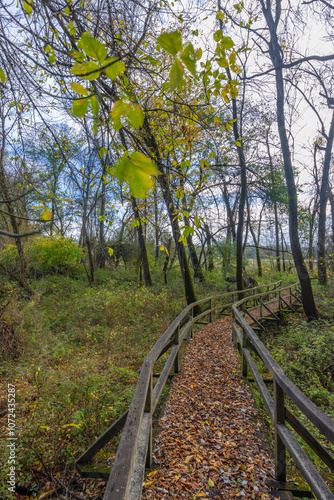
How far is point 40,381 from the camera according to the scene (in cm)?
487

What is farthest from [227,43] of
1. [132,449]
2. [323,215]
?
[323,215]

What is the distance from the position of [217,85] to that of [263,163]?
45.4 feet

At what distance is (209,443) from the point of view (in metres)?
2.85

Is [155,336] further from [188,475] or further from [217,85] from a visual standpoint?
[217,85]

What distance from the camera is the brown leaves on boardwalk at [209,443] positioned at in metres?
2.23

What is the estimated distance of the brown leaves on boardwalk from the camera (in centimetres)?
223

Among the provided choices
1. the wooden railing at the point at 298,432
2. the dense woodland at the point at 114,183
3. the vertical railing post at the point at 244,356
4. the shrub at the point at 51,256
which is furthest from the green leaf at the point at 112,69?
the shrub at the point at 51,256

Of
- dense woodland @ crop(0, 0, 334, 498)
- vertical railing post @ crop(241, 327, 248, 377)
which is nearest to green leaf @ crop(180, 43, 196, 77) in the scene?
dense woodland @ crop(0, 0, 334, 498)

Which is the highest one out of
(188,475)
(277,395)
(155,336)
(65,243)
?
(65,243)

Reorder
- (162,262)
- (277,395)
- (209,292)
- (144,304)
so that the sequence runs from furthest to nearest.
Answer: (162,262) < (209,292) < (144,304) < (277,395)

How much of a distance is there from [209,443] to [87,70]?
350 centimetres

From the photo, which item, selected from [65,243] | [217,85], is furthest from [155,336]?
[65,243]

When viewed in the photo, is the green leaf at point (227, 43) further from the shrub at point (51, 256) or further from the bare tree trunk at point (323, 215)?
the bare tree trunk at point (323, 215)

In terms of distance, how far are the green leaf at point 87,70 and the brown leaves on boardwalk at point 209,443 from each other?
2.95 m
